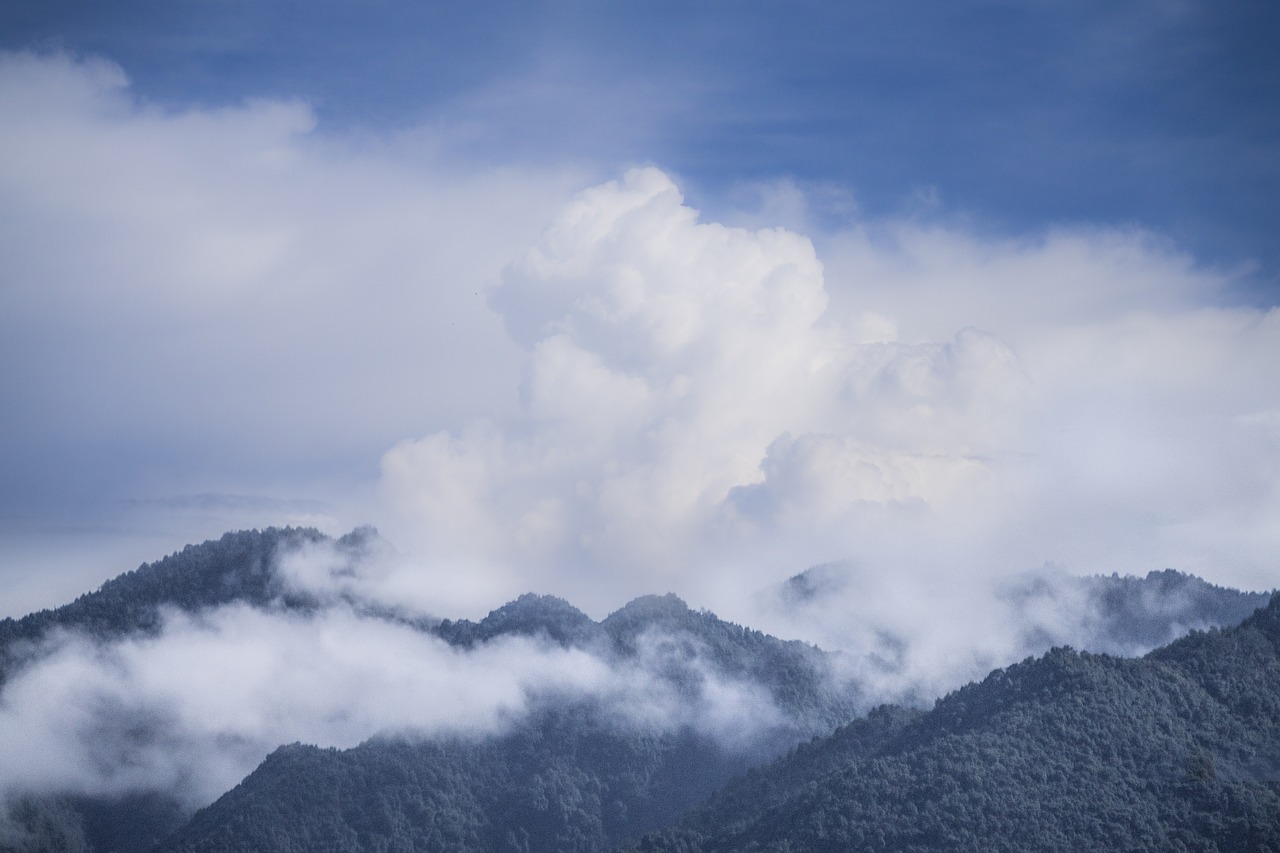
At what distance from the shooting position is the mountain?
16838 cm

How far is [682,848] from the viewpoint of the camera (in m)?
200

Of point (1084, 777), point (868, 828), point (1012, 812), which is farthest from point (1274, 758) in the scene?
point (868, 828)

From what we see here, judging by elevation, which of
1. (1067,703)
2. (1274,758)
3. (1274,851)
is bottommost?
(1274,851)

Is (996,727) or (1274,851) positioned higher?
(996,727)

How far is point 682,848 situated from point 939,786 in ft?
131

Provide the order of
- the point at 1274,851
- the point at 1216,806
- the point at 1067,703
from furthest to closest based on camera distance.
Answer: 1. the point at 1067,703
2. the point at 1216,806
3. the point at 1274,851

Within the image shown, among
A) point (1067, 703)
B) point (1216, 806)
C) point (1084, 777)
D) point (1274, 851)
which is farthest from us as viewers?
point (1067, 703)

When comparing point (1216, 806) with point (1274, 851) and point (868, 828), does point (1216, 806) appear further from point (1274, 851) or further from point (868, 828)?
point (868, 828)

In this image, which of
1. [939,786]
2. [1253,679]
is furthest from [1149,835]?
[1253,679]

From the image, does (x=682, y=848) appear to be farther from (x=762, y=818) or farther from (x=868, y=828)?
(x=868, y=828)

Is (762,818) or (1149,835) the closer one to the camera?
(1149,835)

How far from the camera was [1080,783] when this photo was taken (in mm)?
179750

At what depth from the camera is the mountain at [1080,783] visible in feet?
Result: 552

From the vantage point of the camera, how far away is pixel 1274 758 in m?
184
